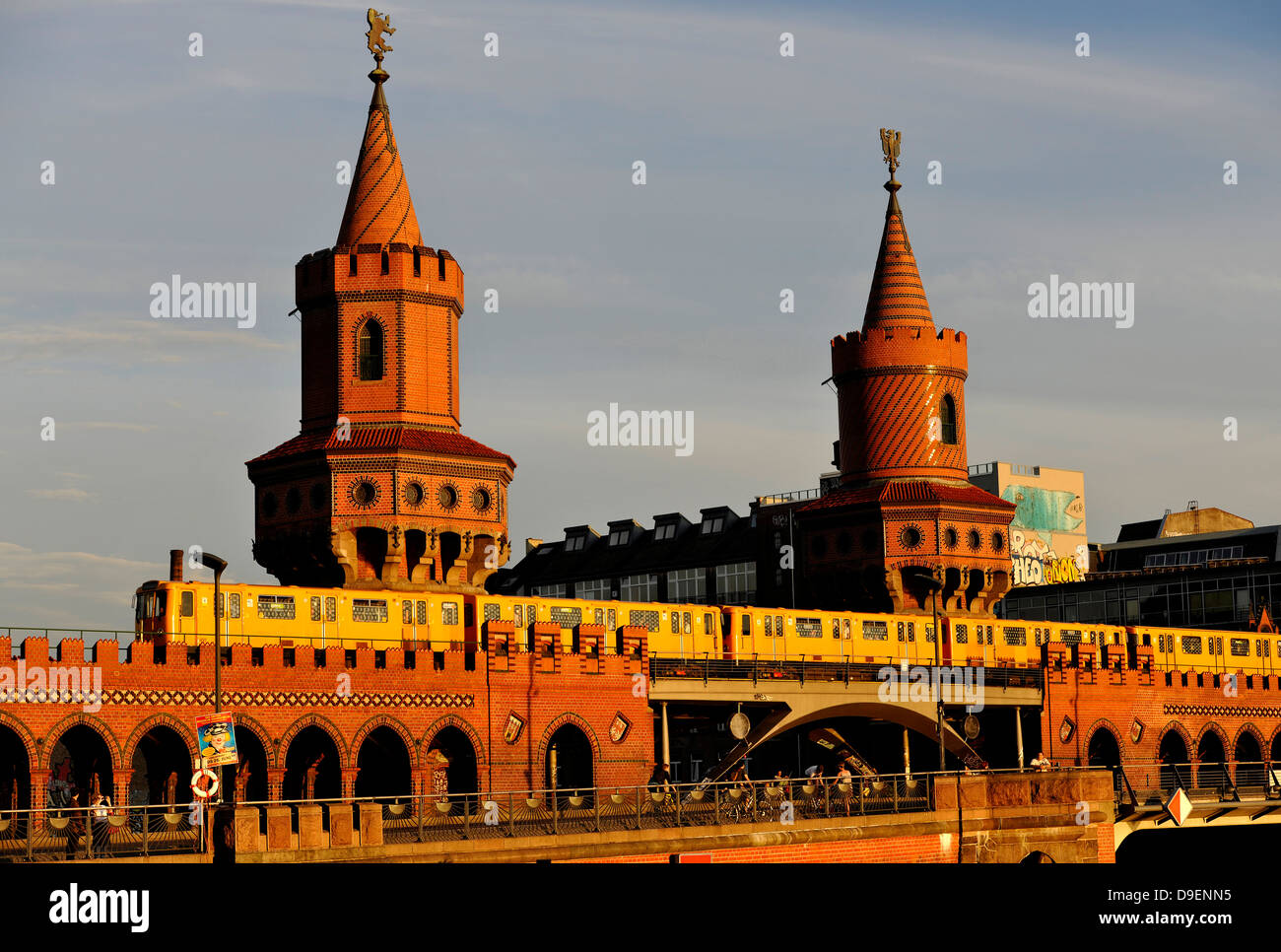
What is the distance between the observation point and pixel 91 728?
56562 millimetres

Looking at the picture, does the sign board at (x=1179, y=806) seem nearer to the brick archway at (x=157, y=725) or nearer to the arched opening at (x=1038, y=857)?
the arched opening at (x=1038, y=857)

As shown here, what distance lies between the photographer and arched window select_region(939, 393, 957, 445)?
8925 cm

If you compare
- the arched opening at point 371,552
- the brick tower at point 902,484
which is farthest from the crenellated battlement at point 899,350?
the arched opening at point 371,552

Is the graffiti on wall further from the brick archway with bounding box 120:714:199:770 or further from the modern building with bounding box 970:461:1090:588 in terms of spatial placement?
the brick archway with bounding box 120:714:199:770

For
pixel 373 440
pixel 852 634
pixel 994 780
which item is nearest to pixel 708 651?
pixel 852 634

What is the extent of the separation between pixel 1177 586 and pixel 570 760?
5563 cm

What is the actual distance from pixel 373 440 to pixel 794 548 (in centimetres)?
5525

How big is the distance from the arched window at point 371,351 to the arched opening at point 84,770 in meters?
19.1

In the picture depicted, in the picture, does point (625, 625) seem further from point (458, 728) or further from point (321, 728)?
point (321, 728)

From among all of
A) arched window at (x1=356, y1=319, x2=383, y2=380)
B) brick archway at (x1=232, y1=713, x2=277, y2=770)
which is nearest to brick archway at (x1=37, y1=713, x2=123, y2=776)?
brick archway at (x1=232, y1=713, x2=277, y2=770)

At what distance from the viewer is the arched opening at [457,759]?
64562mm

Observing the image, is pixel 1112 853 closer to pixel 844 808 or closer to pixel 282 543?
pixel 844 808

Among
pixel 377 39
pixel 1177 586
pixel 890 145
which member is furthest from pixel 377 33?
pixel 1177 586
